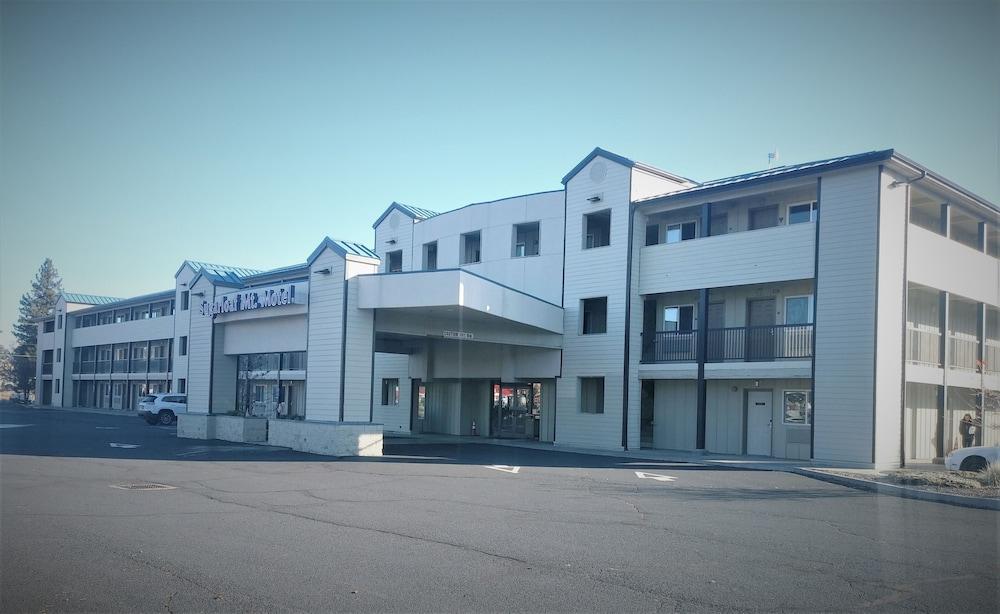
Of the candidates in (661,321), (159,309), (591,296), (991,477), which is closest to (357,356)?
(591,296)

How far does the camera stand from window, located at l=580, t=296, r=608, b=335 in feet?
97.1

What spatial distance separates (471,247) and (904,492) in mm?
22106

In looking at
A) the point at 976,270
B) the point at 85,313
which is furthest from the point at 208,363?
the point at 85,313

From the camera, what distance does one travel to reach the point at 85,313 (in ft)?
215

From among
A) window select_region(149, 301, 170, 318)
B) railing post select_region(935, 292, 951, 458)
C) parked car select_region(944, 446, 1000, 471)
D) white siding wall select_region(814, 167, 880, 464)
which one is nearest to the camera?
parked car select_region(944, 446, 1000, 471)

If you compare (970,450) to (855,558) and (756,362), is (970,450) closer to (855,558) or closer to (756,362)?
(756,362)

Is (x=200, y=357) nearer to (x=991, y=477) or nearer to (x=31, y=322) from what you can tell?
(x=991, y=477)

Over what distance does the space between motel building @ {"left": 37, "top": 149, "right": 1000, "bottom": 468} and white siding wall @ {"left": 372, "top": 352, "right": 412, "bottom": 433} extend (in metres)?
0.22

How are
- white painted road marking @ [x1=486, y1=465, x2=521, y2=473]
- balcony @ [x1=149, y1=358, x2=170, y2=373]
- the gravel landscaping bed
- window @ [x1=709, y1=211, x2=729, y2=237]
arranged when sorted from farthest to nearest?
balcony @ [x1=149, y1=358, x2=170, y2=373]
window @ [x1=709, y1=211, x2=729, y2=237]
white painted road marking @ [x1=486, y1=465, x2=521, y2=473]
the gravel landscaping bed

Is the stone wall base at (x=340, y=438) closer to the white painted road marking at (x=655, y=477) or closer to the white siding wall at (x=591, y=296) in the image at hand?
the white painted road marking at (x=655, y=477)

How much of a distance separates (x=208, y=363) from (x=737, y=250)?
20.0 m

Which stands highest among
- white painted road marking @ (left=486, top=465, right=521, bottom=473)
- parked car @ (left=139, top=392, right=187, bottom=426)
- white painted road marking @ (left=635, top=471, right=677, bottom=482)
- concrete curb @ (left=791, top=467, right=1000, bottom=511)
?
concrete curb @ (left=791, top=467, right=1000, bottom=511)

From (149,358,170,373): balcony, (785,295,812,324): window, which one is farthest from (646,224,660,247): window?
(149,358,170,373): balcony

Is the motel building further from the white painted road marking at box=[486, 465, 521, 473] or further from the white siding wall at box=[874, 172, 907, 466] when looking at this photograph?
the white painted road marking at box=[486, 465, 521, 473]
